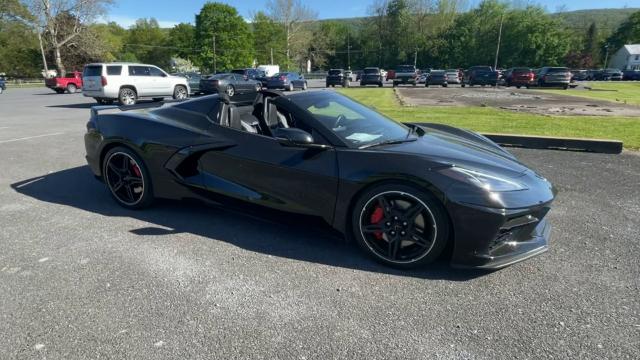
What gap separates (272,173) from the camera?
3.26m

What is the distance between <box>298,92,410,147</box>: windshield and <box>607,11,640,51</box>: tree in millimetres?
120103

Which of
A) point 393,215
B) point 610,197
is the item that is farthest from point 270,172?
point 610,197

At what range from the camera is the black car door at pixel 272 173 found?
3074 millimetres

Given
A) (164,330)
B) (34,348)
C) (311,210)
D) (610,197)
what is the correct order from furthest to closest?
1. (610,197)
2. (311,210)
3. (164,330)
4. (34,348)

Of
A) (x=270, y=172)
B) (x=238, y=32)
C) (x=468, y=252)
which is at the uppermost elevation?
(x=238, y=32)

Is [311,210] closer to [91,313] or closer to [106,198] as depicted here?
[91,313]

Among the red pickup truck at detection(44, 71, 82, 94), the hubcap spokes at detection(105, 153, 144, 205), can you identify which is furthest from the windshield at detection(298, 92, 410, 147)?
the red pickup truck at detection(44, 71, 82, 94)

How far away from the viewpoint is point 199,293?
2658 millimetres

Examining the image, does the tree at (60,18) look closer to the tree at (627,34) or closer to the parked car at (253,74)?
the parked car at (253,74)

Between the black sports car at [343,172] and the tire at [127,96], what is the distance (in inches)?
536

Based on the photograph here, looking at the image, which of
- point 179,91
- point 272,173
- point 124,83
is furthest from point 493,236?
point 179,91

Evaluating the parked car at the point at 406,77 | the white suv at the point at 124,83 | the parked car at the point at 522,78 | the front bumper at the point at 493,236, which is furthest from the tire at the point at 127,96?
the parked car at the point at 522,78

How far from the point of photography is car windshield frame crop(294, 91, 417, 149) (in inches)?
127

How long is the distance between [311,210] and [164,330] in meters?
1.37
